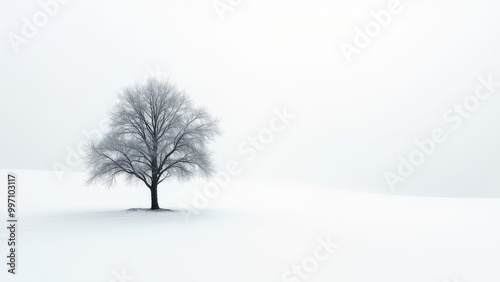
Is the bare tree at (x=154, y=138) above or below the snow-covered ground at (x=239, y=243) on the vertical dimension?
above

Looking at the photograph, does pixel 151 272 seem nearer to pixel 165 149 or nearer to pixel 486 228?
pixel 165 149

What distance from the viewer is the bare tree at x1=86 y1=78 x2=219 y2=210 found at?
2939 centimetres

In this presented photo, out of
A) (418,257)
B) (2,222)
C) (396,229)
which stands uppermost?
(2,222)

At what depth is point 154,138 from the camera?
3038cm

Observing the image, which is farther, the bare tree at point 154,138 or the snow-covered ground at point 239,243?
the bare tree at point 154,138

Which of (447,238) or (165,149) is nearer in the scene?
(447,238)

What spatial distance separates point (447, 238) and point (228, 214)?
47.5 feet

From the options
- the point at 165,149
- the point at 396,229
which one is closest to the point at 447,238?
the point at 396,229

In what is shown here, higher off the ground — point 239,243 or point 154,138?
point 154,138

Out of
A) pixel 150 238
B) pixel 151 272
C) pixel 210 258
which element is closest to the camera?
pixel 151 272

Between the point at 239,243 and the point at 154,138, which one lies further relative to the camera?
the point at 154,138

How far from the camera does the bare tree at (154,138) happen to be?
2939cm

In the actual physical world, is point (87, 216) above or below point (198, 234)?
above

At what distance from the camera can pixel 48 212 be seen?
2852cm
